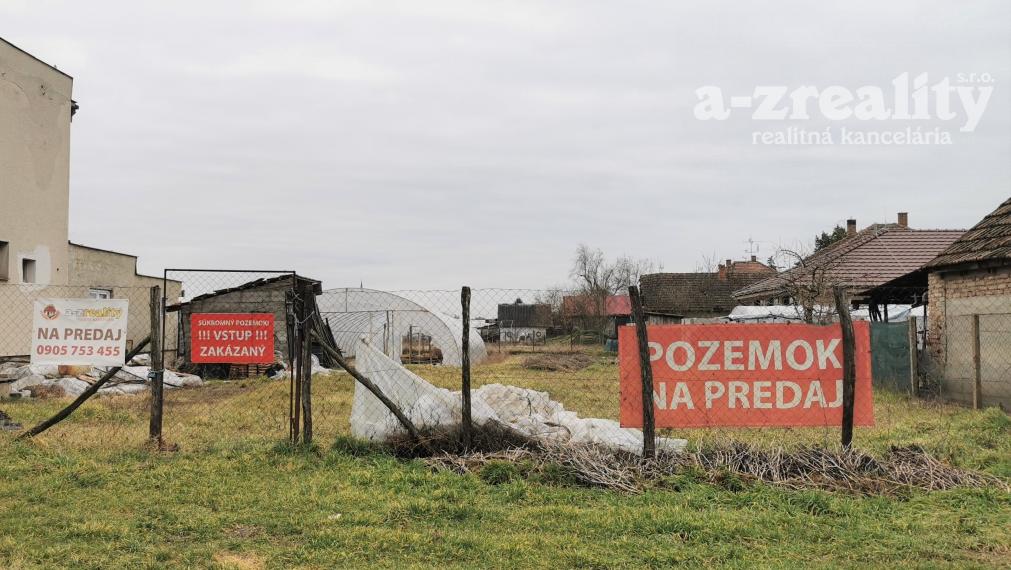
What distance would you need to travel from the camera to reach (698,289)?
53875mm

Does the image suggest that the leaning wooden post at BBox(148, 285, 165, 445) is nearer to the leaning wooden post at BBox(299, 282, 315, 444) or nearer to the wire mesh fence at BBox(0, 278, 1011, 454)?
the wire mesh fence at BBox(0, 278, 1011, 454)

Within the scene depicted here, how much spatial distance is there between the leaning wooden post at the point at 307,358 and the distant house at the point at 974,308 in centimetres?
1106

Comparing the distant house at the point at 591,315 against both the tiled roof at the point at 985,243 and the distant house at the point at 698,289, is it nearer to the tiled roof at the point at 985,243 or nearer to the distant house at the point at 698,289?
the distant house at the point at 698,289

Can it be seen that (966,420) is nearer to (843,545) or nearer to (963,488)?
(963,488)

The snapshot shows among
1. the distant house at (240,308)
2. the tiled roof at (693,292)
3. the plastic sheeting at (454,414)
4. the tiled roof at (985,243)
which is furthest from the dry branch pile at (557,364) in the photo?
the tiled roof at (693,292)

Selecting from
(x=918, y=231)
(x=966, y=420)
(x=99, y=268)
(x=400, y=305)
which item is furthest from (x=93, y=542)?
(x=918, y=231)

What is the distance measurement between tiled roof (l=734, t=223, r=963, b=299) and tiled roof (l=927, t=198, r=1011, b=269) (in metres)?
7.75

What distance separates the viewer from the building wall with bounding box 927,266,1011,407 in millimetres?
13992

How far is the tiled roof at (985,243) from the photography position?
1425 cm

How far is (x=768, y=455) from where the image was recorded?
738 centimetres

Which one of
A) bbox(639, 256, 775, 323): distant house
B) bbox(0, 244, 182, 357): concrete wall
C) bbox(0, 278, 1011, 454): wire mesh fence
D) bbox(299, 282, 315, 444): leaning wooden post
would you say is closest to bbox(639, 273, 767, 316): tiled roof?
bbox(639, 256, 775, 323): distant house

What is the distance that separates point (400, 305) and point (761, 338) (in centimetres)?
2562

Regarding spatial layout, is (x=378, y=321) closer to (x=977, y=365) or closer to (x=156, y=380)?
(x=977, y=365)

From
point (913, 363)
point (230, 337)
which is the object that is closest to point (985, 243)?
point (913, 363)
